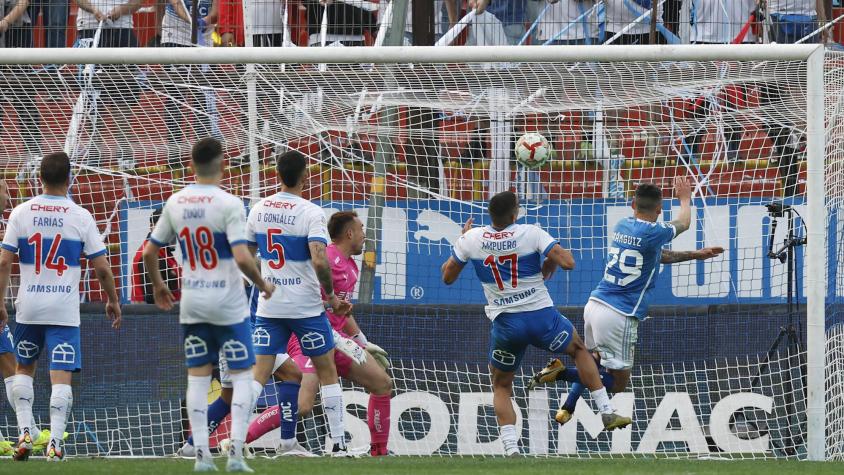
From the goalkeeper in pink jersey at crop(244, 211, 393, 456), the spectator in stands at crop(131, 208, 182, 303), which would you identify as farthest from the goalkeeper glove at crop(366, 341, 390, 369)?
the spectator in stands at crop(131, 208, 182, 303)

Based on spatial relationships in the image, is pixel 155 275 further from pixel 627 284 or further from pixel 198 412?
pixel 627 284

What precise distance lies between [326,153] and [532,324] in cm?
297

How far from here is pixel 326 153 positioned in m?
11.5

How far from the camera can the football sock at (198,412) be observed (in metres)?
7.13

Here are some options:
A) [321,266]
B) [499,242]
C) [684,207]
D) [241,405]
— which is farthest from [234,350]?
[684,207]

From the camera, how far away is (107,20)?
12078mm

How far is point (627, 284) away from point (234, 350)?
3892mm

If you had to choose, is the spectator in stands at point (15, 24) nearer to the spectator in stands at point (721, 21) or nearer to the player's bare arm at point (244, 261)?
the player's bare arm at point (244, 261)

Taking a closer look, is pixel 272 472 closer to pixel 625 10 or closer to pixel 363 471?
pixel 363 471

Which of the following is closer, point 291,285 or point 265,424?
point 291,285

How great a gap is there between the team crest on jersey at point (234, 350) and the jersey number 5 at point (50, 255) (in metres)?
2.23

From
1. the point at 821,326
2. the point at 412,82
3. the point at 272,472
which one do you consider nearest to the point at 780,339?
the point at 821,326

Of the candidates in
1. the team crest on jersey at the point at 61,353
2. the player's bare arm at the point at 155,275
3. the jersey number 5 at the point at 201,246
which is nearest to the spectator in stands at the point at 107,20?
the team crest on jersey at the point at 61,353

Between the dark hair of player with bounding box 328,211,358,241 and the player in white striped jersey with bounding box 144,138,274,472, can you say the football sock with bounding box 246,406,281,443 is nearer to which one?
the dark hair of player with bounding box 328,211,358,241
